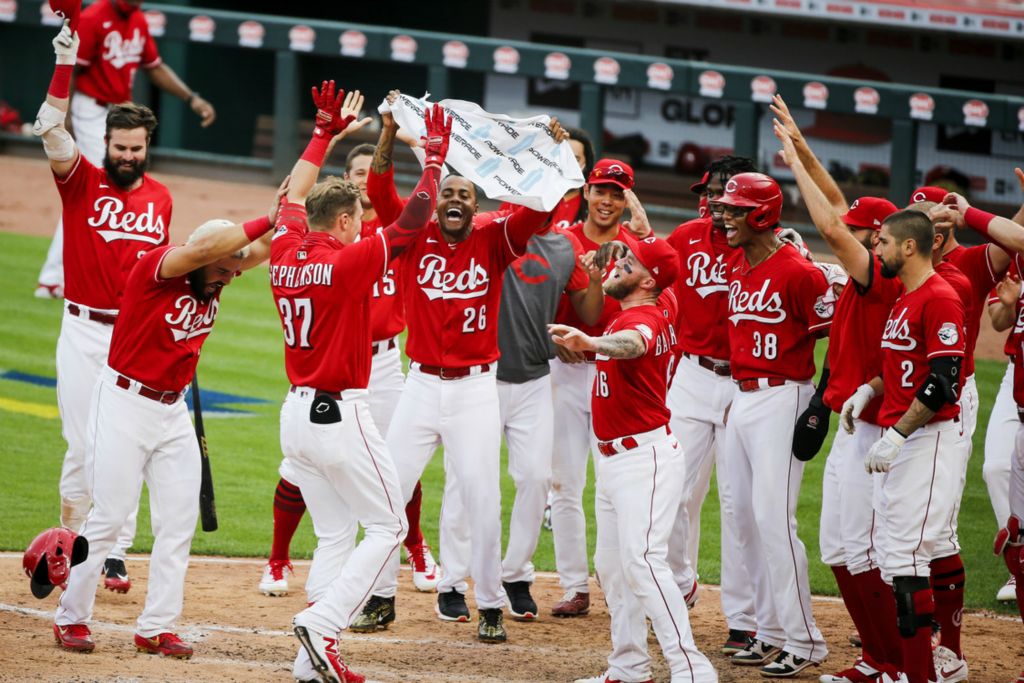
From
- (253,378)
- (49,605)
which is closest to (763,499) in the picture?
(49,605)

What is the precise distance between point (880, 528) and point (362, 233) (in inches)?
118

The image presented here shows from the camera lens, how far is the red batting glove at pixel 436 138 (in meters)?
5.84

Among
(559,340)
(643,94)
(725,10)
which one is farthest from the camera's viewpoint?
(725,10)

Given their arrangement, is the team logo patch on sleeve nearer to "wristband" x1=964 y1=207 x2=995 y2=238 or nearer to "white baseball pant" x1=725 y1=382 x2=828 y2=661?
"wristband" x1=964 y1=207 x2=995 y2=238

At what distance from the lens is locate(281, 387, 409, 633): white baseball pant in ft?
17.6

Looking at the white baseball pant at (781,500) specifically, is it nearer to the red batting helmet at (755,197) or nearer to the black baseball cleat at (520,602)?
the red batting helmet at (755,197)

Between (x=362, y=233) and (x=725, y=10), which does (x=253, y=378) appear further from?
(x=725, y=10)

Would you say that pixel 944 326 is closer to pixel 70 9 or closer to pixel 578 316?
pixel 578 316

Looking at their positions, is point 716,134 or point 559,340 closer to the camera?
point 559,340

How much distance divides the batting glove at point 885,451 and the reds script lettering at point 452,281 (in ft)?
6.10

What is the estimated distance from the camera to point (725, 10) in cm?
1812

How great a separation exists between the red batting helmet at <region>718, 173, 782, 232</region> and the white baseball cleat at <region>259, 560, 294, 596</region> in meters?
2.85

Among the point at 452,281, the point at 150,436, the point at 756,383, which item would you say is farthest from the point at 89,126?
the point at 756,383

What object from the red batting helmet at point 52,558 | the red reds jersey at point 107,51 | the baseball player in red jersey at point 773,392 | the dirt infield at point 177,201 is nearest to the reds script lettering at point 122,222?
the red batting helmet at point 52,558
